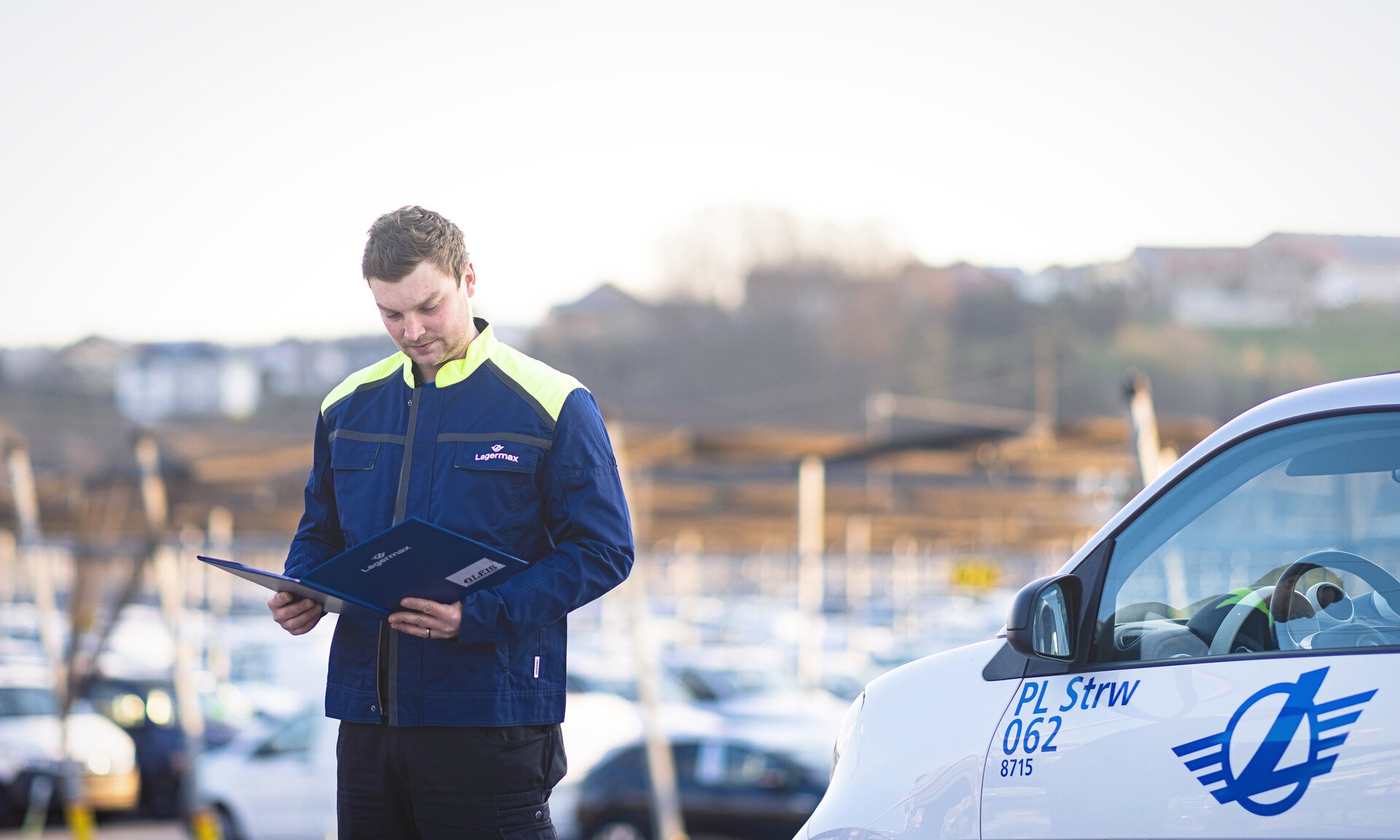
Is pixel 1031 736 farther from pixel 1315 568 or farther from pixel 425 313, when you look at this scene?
pixel 425 313

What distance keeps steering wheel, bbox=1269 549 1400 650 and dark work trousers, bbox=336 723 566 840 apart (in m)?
1.65

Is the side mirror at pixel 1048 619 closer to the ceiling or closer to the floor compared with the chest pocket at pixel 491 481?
closer to the floor

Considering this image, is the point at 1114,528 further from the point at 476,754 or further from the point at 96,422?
the point at 96,422

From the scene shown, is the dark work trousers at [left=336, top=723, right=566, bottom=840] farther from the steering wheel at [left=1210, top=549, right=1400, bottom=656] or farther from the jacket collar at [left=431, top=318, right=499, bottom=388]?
the steering wheel at [left=1210, top=549, right=1400, bottom=656]

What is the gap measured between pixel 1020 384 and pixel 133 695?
156 ft

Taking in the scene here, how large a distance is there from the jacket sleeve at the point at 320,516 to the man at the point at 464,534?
0.13 metres

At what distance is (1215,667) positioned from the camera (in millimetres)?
3059

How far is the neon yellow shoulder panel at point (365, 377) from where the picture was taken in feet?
12.8

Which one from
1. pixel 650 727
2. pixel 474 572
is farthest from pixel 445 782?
pixel 650 727

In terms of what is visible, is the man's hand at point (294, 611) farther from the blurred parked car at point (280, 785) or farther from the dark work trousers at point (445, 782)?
the blurred parked car at point (280, 785)

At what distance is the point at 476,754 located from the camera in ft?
11.5

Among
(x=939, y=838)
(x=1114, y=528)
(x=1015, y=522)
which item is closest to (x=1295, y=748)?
(x=1114, y=528)

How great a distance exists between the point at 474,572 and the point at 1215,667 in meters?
1.56

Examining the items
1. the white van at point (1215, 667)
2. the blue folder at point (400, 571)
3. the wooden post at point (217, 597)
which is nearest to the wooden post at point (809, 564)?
the wooden post at point (217, 597)
